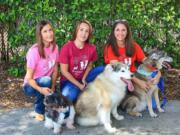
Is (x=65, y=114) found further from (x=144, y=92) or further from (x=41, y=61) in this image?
(x=144, y=92)

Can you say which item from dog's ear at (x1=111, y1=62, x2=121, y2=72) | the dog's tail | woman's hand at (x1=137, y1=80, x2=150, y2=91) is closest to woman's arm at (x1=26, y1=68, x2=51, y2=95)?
the dog's tail

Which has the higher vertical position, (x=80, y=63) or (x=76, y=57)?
(x=76, y=57)

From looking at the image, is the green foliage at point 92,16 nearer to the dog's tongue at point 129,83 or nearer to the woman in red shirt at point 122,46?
the woman in red shirt at point 122,46

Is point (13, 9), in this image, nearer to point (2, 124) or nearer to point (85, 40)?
point (85, 40)

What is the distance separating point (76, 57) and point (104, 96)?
850 mm

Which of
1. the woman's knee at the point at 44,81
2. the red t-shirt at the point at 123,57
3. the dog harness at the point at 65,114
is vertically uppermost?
the red t-shirt at the point at 123,57

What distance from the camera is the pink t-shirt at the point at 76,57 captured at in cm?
607

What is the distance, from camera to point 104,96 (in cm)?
566

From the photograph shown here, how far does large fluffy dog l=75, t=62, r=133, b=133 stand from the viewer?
18.5ft

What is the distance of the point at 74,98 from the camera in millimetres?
6062

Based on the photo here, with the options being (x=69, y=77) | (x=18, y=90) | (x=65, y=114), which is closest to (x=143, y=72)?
(x=69, y=77)

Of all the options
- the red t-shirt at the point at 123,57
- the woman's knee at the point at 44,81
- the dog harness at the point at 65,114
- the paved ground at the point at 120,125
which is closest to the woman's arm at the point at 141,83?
the red t-shirt at the point at 123,57

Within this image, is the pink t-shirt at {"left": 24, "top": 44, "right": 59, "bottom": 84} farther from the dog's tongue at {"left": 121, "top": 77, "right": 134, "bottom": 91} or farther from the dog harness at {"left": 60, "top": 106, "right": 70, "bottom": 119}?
the dog's tongue at {"left": 121, "top": 77, "right": 134, "bottom": 91}

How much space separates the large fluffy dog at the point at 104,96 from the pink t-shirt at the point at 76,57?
1.59 ft
